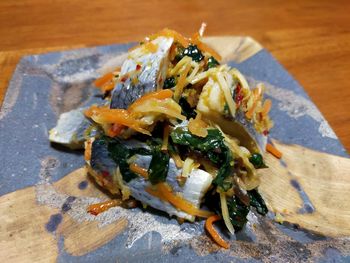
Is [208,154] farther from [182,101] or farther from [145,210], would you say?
[145,210]

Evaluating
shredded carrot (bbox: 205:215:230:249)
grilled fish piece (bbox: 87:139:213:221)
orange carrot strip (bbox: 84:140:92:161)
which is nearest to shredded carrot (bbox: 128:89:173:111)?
grilled fish piece (bbox: 87:139:213:221)

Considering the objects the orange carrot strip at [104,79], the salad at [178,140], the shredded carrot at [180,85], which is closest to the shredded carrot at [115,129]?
the salad at [178,140]

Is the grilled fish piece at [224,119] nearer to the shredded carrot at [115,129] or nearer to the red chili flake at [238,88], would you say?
the red chili flake at [238,88]

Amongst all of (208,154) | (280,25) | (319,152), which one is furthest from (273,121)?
(280,25)

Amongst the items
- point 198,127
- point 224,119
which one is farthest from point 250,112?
point 198,127

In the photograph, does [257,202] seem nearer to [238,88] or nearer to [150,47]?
[238,88]

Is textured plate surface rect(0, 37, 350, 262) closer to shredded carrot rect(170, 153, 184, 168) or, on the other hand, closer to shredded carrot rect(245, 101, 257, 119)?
shredded carrot rect(170, 153, 184, 168)
